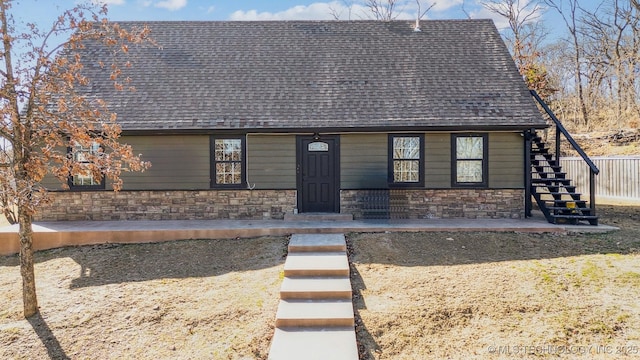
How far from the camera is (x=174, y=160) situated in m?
9.66

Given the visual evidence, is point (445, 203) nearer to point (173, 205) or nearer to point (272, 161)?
point (272, 161)

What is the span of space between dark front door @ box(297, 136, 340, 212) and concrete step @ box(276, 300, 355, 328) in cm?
442

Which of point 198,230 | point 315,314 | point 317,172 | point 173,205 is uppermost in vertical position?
point 317,172

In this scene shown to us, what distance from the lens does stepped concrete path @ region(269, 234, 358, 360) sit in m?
4.50

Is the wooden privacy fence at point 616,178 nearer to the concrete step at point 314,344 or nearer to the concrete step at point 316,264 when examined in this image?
the concrete step at point 316,264

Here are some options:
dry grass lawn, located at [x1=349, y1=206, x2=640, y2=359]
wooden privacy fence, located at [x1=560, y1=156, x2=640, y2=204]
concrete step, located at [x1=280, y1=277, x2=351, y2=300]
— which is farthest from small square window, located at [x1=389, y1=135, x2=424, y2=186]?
wooden privacy fence, located at [x1=560, y1=156, x2=640, y2=204]

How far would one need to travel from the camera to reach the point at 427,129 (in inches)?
366

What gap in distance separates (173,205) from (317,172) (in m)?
3.78

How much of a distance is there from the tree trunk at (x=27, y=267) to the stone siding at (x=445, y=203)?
6341mm

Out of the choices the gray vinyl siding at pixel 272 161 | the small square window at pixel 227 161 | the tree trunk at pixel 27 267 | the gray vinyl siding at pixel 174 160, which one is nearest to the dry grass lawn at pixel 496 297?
the gray vinyl siding at pixel 272 161

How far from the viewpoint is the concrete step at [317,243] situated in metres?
7.15

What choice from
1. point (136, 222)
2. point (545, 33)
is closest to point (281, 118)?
point (136, 222)

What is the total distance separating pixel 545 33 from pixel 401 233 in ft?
74.7

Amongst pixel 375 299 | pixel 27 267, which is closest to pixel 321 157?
pixel 375 299
